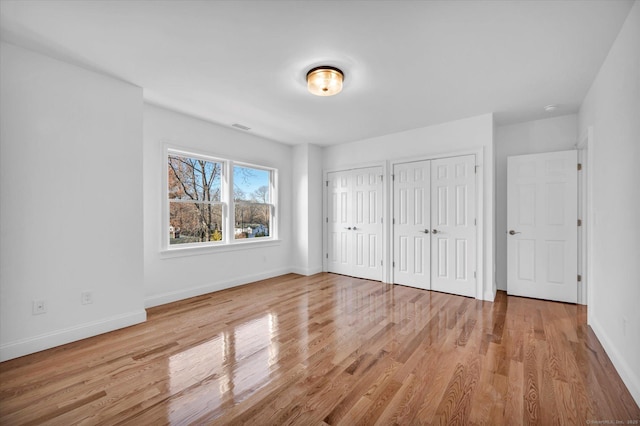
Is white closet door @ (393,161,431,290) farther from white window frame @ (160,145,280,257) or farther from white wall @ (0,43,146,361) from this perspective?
white wall @ (0,43,146,361)

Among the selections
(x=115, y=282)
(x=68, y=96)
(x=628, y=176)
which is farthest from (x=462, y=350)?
(x=68, y=96)

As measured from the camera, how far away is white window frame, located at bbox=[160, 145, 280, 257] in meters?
3.81

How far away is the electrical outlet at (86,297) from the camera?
272 cm

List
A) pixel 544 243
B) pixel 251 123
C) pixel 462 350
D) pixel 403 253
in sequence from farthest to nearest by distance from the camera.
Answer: pixel 403 253, pixel 251 123, pixel 544 243, pixel 462 350

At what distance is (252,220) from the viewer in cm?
515

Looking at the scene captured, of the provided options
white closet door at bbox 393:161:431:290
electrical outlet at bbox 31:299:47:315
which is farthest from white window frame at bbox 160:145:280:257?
white closet door at bbox 393:161:431:290

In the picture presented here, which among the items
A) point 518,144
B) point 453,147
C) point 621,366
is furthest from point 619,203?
point 518,144

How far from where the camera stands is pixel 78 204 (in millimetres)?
2705

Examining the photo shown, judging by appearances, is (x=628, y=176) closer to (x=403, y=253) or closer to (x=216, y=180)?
(x=403, y=253)

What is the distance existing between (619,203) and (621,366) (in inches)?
47.1

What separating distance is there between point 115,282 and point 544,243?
210 inches

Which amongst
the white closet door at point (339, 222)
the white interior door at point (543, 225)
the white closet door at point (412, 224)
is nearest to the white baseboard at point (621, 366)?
the white interior door at point (543, 225)

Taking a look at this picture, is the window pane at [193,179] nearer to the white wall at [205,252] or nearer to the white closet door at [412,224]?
the white wall at [205,252]

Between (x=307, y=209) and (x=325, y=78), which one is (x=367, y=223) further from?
(x=325, y=78)
